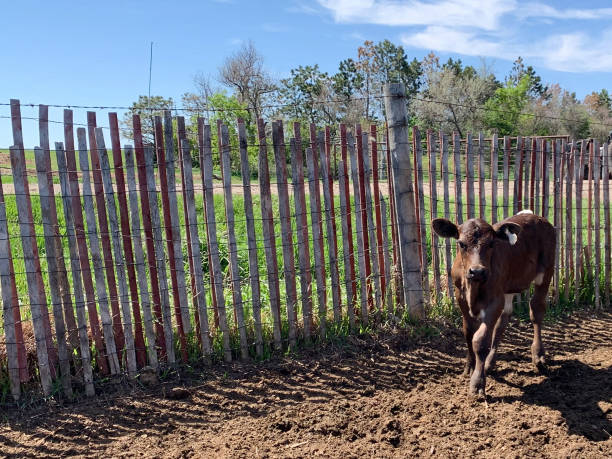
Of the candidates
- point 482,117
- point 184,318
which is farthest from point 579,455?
point 482,117

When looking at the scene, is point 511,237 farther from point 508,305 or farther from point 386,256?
point 386,256

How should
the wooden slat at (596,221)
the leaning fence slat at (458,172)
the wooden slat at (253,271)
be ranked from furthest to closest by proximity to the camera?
the wooden slat at (596,221), the leaning fence slat at (458,172), the wooden slat at (253,271)

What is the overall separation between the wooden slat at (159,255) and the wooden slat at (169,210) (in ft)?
0.27

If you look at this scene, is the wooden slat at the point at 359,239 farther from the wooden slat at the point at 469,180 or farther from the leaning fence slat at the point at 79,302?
the leaning fence slat at the point at 79,302

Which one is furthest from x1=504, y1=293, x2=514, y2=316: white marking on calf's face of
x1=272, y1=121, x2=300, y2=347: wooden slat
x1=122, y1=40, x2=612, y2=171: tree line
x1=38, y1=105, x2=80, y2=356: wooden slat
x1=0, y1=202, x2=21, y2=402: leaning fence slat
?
x1=122, y1=40, x2=612, y2=171: tree line

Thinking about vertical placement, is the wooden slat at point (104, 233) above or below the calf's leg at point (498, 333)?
above

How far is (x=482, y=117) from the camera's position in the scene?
127 feet

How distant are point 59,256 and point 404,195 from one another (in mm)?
3537

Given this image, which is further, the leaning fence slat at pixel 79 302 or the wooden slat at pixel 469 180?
the wooden slat at pixel 469 180

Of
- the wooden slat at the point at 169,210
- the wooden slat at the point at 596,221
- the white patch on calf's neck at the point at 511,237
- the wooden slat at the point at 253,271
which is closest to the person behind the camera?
the white patch on calf's neck at the point at 511,237

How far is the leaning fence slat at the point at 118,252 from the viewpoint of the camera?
453cm

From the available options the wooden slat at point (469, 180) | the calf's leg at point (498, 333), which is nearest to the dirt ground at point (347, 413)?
the calf's leg at point (498, 333)

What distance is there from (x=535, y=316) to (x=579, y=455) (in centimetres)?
212

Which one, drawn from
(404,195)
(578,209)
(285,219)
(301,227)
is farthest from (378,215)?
(578,209)
